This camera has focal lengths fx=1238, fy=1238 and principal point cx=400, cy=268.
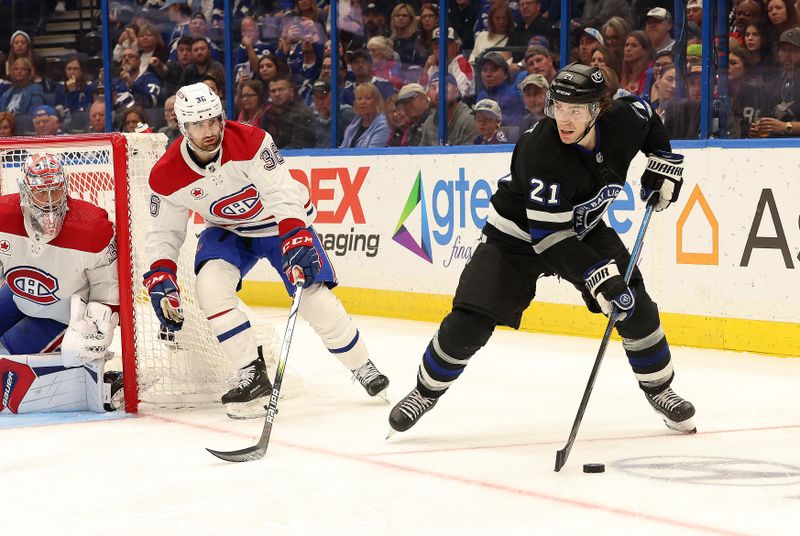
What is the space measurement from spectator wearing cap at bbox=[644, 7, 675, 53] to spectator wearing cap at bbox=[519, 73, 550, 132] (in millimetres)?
655

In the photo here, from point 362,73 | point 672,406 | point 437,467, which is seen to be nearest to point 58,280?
point 437,467

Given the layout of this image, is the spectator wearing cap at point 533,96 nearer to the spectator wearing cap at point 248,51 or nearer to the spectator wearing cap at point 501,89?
the spectator wearing cap at point 501,89

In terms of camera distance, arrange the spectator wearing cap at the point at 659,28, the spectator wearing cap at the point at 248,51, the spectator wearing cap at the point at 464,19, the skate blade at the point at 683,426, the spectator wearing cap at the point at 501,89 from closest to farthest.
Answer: the skate blade at the point at 683,426, the spectator wearing cap at the point at 659,28, the spectator wearing cap at the point at 501,89, the spectator wearing cap at the point at 464,19, the spectator wearing cap at the point at 248,51

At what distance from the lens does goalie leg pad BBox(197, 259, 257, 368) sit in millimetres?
3953

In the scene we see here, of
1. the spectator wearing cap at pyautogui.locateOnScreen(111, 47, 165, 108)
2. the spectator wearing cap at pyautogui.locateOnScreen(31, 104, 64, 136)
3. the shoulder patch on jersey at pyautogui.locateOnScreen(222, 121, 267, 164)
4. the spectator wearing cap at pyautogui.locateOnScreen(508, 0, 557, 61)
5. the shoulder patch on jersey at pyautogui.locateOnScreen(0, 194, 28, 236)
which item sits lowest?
the spectator wearing cap at pyautogui.locateOnScreen(31, 104, 64, 136)

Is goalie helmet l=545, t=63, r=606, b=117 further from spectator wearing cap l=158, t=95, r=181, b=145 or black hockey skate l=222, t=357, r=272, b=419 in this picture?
spectator wearing cap l=158, t=95, r=181, b=145

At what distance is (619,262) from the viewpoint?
3.38m

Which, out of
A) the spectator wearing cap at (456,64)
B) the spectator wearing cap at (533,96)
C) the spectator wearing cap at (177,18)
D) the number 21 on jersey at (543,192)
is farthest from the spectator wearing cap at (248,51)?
the number 21 on jersey at (543,192)

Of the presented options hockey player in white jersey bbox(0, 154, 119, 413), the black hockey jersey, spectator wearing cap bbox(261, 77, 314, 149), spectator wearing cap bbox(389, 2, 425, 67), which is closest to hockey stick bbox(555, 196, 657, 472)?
the black hockey jersey

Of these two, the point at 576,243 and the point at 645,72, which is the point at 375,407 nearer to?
the point at 576,243

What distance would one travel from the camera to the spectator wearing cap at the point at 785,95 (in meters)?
5.16

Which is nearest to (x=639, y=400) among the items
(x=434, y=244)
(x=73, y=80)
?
(x=434, y=244)

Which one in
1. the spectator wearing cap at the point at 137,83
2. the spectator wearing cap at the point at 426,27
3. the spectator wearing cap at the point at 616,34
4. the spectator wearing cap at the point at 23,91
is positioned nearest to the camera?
the spectator wearing cap at the point at 616,34

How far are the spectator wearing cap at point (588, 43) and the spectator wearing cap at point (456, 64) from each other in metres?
0.75
